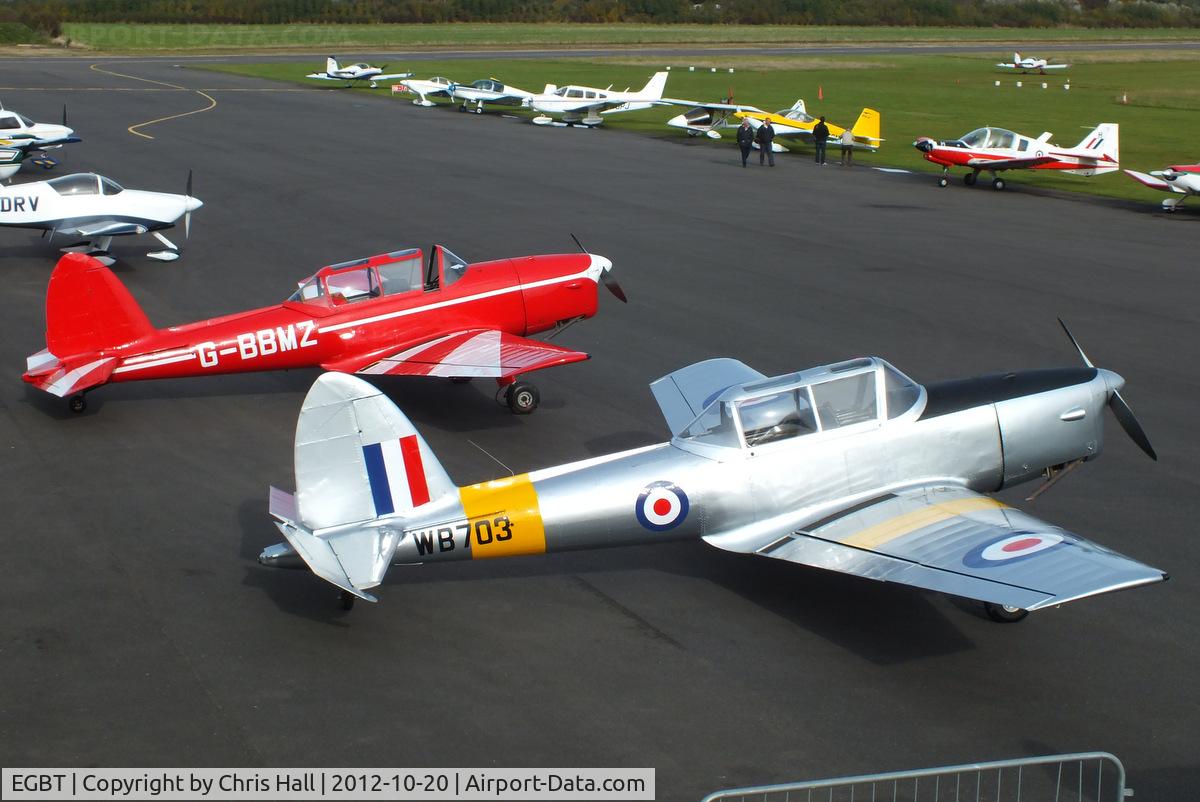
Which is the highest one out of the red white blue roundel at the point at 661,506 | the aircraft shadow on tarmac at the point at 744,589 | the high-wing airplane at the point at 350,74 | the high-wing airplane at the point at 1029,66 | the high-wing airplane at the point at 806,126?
the high-wing airplane at the point at 1029,66

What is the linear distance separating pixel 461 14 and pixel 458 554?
12135cm

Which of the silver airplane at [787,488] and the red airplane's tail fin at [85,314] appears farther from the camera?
the red airplane's tail fin at [85,314]

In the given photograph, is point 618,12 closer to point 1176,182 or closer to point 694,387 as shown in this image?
point 1176,182

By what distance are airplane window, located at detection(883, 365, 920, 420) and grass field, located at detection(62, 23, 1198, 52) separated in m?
88.1

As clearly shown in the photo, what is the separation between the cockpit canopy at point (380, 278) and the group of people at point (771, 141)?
2393 cm

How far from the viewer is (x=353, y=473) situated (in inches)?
347

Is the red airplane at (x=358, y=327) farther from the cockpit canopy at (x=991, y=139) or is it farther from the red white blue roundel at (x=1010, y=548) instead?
the cockpit canopy at (x=991, y=139)

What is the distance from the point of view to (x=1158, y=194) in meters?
32.1

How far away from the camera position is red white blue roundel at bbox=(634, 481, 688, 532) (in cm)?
943

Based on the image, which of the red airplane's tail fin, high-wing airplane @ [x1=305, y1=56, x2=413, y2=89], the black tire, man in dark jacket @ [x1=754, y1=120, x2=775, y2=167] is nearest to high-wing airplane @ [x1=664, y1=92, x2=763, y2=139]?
man in dark jacket @ [x1=754, y1=120, x2=775, y2=167]

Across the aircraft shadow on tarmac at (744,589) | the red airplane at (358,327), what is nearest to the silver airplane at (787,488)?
the aircraft shadow on tarmac at (744,589)

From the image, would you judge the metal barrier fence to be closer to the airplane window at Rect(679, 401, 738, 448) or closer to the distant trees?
the airplane window at Rect(679, 401, 738, 448)

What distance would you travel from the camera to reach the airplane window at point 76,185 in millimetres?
22031

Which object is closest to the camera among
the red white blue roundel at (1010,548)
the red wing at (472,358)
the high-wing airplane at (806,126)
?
the red white blue roundel at (1010,548)
